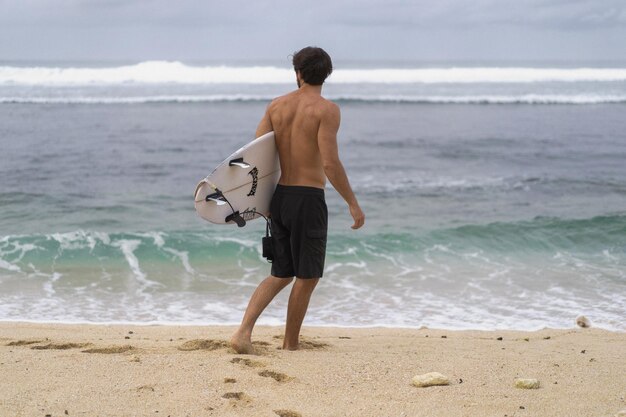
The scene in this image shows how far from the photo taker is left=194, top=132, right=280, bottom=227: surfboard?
15.7 feet

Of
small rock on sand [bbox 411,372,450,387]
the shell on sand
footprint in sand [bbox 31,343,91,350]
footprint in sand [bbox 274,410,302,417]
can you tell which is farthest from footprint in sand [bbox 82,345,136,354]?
the shell on sand

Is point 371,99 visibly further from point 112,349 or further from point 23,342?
point 112,349

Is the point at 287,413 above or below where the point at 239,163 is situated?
below

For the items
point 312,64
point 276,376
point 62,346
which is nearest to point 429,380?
point 276,376

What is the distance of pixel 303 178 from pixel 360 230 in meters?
4.97

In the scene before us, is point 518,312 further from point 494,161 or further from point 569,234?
point 494,161

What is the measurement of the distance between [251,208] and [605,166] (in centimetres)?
1112

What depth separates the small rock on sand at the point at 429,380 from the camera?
415 cm

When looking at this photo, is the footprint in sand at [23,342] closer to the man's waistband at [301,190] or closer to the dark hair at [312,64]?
the man's waistband at [301,190]

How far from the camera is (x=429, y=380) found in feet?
13.7

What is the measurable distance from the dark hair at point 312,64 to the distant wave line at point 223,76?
33604mm

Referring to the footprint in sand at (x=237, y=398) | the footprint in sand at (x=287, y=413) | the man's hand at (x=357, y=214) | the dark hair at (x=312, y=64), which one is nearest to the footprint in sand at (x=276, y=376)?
the footprint in sand at (x=237, y=398)

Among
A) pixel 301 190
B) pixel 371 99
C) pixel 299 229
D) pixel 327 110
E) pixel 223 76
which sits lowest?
pixel 299 229

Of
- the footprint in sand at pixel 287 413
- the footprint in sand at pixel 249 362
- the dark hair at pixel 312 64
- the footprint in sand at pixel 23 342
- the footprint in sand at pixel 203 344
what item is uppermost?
the dark hair at pixel 312 64
